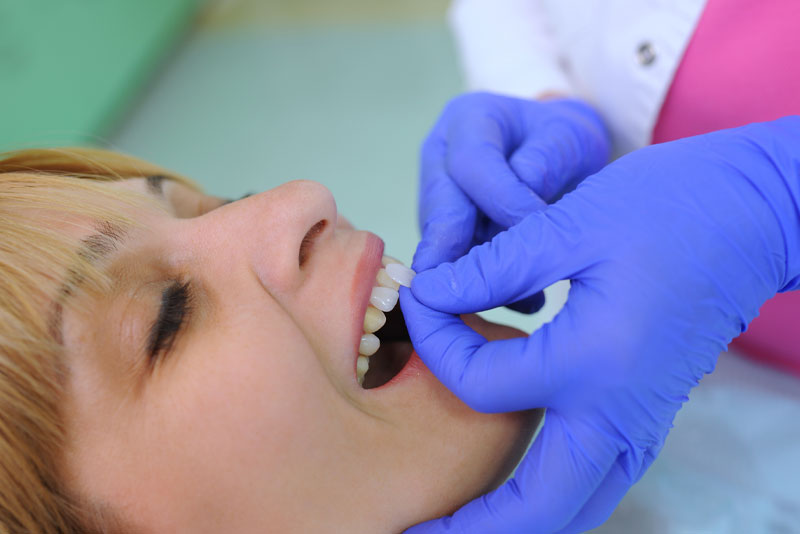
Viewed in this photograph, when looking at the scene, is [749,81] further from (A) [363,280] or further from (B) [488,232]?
(A) [363,280]

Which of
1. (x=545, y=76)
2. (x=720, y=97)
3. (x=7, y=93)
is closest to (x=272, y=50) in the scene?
(x=7, y=93)

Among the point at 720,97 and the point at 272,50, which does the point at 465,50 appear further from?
the point at 272,50

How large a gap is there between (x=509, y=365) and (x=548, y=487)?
151 millimetres

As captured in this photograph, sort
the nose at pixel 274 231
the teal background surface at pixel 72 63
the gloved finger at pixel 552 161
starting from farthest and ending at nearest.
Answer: the teal background surface at pixel 72 63
the gloved finger at pixel 552 161
the nose at pixel 274 231

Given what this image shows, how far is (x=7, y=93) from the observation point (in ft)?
7.15

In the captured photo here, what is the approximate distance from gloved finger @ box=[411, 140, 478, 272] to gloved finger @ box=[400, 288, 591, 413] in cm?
15

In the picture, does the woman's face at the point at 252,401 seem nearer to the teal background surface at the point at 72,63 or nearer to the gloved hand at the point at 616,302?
the gloved hand at the point at 616,302

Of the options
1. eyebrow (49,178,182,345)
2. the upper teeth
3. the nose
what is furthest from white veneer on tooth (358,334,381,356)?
eyebrow (49,178,182,345)

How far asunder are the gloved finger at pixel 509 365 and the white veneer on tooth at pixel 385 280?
12 cm

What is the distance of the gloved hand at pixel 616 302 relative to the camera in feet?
2.27

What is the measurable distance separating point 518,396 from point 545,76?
0.92m

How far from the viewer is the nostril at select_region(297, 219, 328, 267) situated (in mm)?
827

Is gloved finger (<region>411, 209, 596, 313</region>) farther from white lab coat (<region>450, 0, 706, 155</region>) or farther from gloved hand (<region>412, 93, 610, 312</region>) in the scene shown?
white lab coat (<region>450, 0, 706, 155</region>)

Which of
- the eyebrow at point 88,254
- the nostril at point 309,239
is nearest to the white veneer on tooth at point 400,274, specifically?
the nostril at point 309,239
